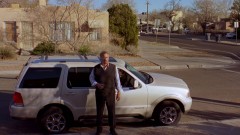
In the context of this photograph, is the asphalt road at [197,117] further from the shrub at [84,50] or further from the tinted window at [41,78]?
the shrub at [84,50]

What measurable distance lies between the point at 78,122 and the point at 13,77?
10.5 m

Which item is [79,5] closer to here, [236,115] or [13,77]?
[13,77]

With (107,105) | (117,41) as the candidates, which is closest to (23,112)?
(107,105)

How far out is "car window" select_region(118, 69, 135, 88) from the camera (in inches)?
320

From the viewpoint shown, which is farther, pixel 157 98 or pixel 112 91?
pixel 157 98

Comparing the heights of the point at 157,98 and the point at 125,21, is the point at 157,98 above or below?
below

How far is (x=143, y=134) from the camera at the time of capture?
7.33 meters

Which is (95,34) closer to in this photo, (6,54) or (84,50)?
(84,50)

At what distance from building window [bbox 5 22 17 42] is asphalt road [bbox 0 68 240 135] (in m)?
14.6

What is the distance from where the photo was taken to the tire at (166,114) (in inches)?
326

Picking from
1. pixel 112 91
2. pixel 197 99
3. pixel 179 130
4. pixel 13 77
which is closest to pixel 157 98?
pixel 179 130

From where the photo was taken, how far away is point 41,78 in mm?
7887

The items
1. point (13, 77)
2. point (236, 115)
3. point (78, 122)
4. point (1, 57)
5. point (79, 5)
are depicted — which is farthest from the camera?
point (79, 5)

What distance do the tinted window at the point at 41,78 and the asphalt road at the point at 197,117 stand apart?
1038mm
